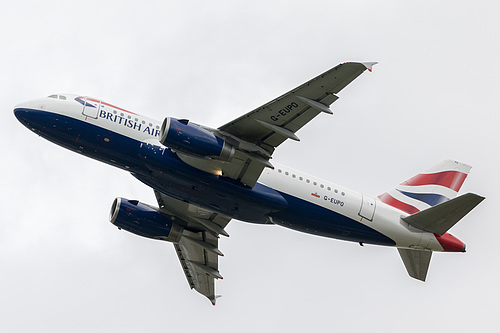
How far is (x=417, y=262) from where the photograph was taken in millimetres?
42688

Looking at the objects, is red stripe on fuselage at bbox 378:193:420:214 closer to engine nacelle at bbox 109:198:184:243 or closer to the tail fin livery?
the tail fin livery

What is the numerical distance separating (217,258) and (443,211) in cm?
1628

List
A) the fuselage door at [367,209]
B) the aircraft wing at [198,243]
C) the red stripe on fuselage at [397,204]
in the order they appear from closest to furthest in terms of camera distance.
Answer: the fuselage door at [367,209]
the red stripe on fuselage at [397,204]
the aircraft wing at [198,243]

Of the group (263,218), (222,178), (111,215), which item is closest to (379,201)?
(263,218)

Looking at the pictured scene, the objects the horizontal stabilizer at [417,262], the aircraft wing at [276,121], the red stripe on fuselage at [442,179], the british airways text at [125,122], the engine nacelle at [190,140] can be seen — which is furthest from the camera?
the red stripe on fuselage at [442,179]

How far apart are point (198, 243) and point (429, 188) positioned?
15676 mm

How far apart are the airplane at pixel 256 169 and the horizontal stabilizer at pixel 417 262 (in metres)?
0.06

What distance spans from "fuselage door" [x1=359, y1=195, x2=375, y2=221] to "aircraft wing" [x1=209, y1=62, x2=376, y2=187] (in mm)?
6815

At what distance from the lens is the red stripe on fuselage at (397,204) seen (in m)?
42.4

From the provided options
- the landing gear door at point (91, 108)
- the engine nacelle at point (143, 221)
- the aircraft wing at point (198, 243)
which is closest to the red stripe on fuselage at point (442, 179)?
the aircraft wing at point (198, 243)

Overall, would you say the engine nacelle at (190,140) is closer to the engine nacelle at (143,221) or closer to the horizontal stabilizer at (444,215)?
the engine nacelle at (143,221)

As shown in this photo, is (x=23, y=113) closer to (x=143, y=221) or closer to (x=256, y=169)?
(x=143, y=221)

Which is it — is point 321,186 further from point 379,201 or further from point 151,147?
point 151,147

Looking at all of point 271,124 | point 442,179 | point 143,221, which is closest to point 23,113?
point 143,221
